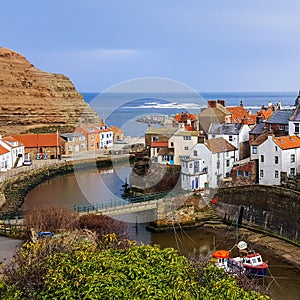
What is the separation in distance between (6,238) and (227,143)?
18.4 meters

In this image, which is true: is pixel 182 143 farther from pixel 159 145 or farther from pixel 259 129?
pixel 259 129

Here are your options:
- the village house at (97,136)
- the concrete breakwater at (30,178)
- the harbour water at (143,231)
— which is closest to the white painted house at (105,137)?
the village house at (97,136)

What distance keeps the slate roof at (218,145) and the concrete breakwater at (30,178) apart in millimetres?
14514

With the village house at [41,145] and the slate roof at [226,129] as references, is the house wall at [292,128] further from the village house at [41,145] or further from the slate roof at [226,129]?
the village house at [41,145]

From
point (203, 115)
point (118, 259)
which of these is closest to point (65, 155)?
point (203, 115)

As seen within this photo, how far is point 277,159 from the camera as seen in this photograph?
3161cm

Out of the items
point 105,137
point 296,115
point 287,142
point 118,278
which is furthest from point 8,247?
point 105,137

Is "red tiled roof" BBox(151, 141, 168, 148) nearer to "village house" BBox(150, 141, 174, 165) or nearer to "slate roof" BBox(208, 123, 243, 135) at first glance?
"village house" BBox(150, 141, 174, 165)

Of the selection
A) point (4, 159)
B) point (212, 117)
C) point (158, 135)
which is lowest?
point (4, 159)

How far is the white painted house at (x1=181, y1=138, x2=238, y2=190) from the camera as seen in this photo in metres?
34.1

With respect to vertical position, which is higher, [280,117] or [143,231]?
[280,117]

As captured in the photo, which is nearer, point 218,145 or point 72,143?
point 218,145

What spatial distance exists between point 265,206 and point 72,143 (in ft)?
114

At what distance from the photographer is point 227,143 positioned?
121 feet
